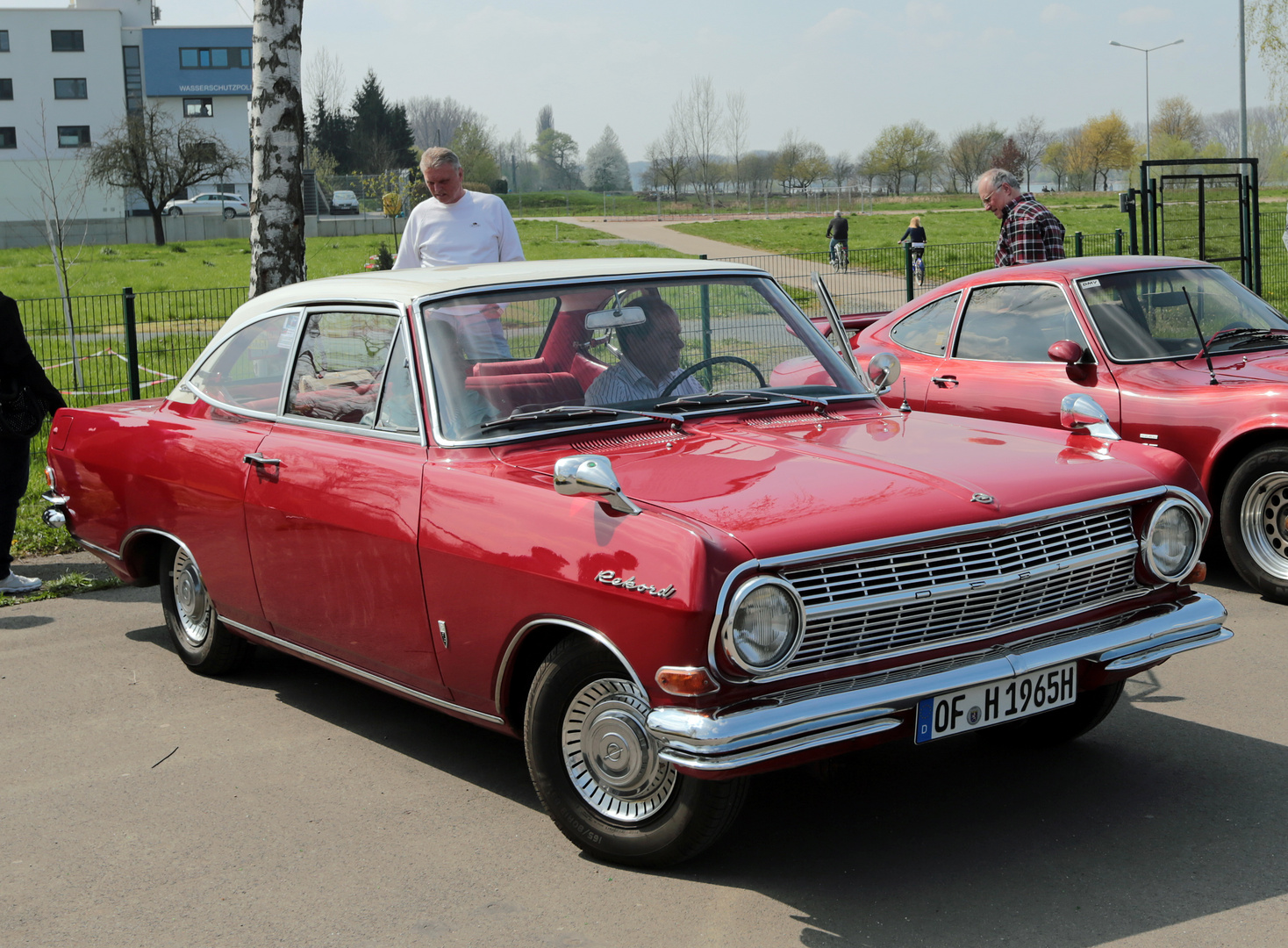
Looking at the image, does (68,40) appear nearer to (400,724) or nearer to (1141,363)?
(1141,363)

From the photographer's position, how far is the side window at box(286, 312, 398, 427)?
4.74 meters

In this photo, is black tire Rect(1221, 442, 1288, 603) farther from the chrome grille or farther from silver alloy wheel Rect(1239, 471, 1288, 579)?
the chrome grille

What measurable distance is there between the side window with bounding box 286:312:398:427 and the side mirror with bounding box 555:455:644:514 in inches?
50.2

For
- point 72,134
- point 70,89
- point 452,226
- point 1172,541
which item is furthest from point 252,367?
point 70,89

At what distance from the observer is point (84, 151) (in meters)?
71.4

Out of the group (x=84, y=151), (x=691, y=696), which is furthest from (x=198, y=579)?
(x=84, y=151)

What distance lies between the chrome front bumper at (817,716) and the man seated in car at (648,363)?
1.54 meters

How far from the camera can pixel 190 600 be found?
5.91 metres

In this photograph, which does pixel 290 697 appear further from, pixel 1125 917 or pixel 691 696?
pixel 1125 917

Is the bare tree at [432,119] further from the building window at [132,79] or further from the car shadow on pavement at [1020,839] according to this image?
the car shadow on pavement at [1020,839]

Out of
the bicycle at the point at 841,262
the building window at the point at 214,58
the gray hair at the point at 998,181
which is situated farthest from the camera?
the building window at the point at 214,58

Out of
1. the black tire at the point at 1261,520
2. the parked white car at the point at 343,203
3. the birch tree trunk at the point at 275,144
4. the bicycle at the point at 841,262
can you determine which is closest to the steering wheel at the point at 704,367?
the black tire at the point at 1261,520

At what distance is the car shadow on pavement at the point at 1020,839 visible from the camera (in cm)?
347

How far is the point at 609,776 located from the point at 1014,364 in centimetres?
480
